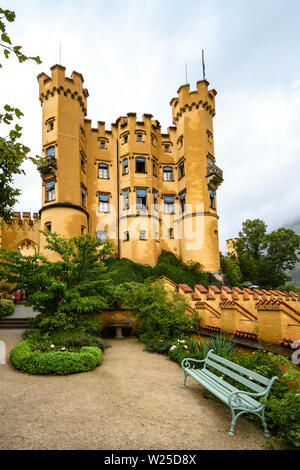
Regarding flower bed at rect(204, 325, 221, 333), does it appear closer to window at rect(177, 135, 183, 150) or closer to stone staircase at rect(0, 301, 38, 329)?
stone staircase at rect(0, 301, 38, 329)

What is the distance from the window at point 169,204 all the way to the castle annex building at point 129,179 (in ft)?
0.34

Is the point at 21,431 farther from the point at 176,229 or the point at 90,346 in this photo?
the point at 176,229

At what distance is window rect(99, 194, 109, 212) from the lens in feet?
79.8

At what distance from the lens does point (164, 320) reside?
34.3 ft

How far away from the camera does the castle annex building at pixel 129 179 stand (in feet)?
70.4

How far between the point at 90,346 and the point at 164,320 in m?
3.12

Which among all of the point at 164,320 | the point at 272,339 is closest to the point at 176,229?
the point at 164,320

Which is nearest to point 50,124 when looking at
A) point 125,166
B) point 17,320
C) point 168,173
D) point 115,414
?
point 125,166

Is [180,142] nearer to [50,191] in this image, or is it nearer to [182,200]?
[182,200]

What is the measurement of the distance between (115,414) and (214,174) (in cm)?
2180

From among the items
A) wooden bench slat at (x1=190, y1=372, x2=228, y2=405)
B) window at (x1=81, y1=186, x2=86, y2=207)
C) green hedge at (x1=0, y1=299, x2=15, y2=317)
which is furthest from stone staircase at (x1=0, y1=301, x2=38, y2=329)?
wooden bench slat at (x1=190, y1=372, x2=228, y2=405)

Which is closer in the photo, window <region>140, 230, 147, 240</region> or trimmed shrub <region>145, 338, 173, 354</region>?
trimmed shrub <region>145, 338, 173, 354</region>

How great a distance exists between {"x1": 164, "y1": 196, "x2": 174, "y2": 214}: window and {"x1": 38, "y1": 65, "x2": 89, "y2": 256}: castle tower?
26.4ft

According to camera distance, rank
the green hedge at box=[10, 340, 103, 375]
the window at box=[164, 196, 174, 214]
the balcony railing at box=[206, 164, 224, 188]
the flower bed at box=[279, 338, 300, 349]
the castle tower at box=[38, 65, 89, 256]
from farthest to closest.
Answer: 1. the window at box=[164, 196, 174, 214]
2. the balcony railing at box=[206, 164, 224, 188]
3. the castle tower at box=[38, 65, 89, 256]
4. the green hedge at box=[10, 340, 103, 375]
5. the flower bed at box=[279, 338, 300, 349]
